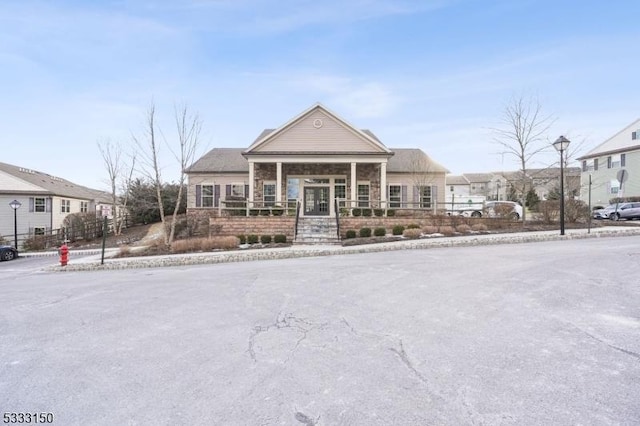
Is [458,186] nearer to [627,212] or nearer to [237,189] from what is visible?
[627,212]

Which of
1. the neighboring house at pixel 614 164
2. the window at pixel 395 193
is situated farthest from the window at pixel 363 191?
the neighboring house at pixel 614 164

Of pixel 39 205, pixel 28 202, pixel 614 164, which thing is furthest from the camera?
pixel 614 164

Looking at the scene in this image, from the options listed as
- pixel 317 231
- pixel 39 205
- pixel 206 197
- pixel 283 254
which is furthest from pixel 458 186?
pixel 39 205

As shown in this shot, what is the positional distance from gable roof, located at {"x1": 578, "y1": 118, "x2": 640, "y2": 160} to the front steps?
122 ft

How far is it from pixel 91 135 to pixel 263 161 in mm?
18367

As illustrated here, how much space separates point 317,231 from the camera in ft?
65.1

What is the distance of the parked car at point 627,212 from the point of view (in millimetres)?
24453

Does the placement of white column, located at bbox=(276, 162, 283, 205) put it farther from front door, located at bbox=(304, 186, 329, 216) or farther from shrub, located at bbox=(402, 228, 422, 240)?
shrub, located at bbox=(402, 228, 422, 240)

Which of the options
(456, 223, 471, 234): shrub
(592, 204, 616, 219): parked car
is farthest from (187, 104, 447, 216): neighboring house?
(592, 204, 616, 219): parked car

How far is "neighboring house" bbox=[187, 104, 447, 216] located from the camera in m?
22.1

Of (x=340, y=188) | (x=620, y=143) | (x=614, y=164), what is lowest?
(x=340, y=188)

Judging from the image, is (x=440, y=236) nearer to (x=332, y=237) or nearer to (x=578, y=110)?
(x=332, y=237)

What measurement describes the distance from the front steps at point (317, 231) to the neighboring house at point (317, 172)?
1628 mm

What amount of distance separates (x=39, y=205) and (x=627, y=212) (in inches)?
1871
